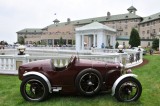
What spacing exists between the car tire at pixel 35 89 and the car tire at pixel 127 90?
200 cm

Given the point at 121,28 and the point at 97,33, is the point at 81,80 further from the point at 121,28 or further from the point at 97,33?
the point at 121,28

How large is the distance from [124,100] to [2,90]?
4103 mm

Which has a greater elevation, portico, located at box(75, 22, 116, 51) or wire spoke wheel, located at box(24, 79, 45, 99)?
portico, located at box(75, 22, 116, 51)

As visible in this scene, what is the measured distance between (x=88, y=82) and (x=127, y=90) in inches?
44.4

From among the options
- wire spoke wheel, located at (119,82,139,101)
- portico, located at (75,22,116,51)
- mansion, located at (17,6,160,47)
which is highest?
mansion, located at (17,6,160,47)

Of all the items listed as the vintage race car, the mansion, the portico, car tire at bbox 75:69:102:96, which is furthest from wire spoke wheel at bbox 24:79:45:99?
the mansion

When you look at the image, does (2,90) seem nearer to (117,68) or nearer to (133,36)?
(117,68)

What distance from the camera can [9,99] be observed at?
21.2 ft

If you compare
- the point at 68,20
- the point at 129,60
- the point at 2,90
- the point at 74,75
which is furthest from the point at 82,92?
the point at 68,20

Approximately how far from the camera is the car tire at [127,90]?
6.07m

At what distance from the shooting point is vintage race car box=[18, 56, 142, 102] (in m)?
6.09

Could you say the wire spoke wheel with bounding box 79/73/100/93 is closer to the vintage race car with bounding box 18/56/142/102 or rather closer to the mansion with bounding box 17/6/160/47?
the vintage race car with bounding box 18/56/142/102

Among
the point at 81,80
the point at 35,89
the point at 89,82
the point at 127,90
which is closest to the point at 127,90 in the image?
the point at 127,90

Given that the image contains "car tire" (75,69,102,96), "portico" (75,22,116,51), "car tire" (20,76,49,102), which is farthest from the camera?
"portico" (75,22,116,51)
